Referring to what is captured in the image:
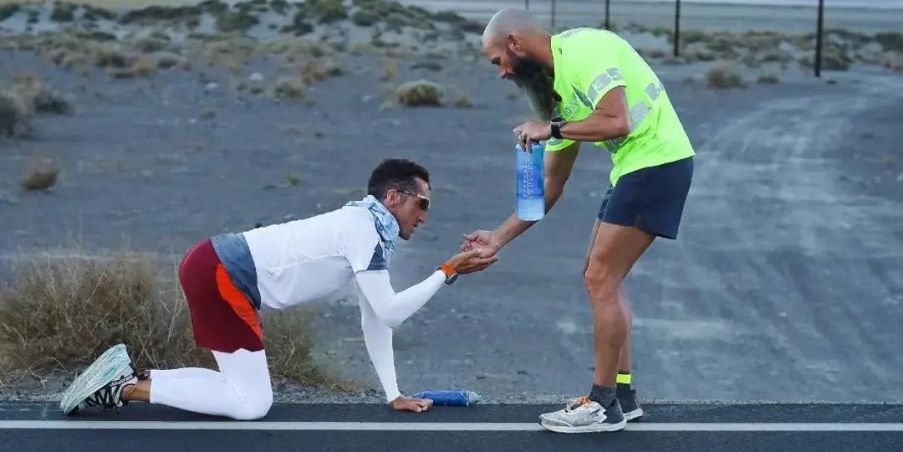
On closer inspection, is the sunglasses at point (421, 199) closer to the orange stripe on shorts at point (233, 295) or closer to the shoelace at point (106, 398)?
the orange stripe on shorts at point (233, 295)

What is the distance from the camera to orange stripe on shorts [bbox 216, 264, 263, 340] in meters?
6.62

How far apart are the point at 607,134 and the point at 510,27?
0.65 meters

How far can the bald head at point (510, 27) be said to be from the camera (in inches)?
250

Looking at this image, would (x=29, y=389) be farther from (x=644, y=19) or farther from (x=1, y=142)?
(x=644, y=19)

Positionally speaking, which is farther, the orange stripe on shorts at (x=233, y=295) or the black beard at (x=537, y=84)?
the orange stripe on shorts at (x=233, y=295)

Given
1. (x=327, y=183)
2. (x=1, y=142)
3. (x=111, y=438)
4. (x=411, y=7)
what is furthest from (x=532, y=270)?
(x=411, y=7)

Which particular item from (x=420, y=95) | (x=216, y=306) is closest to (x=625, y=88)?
(x=216, y=306)

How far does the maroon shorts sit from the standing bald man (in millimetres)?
1443

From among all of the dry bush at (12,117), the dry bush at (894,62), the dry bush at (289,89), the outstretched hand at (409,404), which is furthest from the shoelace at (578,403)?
the dry bush at (894,62)

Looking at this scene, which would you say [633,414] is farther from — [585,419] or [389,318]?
[389,318]

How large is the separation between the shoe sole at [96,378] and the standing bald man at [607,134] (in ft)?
6.60

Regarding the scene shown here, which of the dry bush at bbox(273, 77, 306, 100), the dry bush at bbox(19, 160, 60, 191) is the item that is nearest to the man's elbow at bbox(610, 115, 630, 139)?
the dry bush at bbox(19, 160, 60, 191)

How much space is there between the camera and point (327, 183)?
1019 inches

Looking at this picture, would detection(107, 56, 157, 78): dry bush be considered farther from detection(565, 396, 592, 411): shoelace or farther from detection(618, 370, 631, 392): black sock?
detection(565, 396, 592, 411): shoelace
